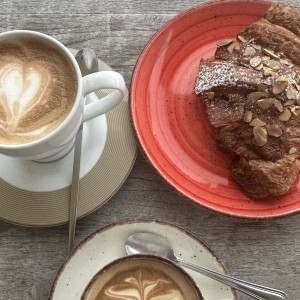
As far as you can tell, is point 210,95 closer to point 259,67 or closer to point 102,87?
point 259,67

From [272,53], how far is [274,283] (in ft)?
1.94

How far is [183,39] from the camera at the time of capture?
5.30 feet

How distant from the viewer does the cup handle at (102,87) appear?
4.21 ft

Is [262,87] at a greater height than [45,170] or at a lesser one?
greater

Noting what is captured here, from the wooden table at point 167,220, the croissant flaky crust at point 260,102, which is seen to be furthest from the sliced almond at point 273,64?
the wooden table at point 167,220

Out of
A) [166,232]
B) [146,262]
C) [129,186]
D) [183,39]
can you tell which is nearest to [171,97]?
[183,39]

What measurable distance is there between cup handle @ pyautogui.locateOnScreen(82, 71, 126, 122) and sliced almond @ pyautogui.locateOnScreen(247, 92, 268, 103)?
0.33m

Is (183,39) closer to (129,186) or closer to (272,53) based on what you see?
(272,53)

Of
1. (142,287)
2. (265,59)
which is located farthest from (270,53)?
(142,287)

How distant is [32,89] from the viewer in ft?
4.26

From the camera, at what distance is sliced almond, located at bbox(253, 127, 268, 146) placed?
4.71 ft

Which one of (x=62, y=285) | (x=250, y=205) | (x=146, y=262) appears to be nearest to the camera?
(x=146, y=262)

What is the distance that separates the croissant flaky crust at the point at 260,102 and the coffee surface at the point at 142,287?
14.1 inches

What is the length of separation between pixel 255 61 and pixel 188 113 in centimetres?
24
